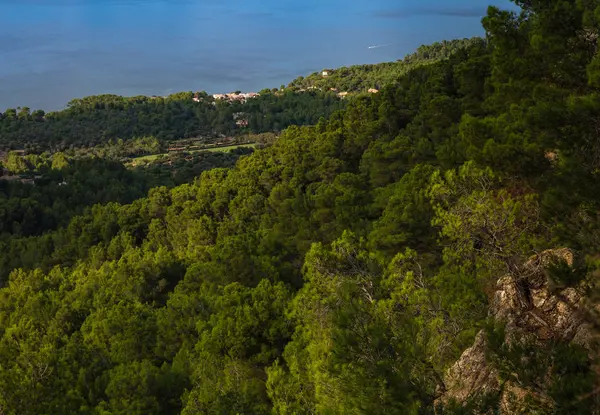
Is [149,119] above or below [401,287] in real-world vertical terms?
below

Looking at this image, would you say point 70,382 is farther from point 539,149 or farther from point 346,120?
point 346,120

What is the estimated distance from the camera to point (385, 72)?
76438 millimetres

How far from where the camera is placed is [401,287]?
8086 mm

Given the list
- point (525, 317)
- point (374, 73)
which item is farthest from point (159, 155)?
point (525, 317)

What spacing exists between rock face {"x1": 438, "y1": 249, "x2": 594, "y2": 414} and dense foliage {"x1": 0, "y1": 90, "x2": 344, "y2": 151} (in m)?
72.0

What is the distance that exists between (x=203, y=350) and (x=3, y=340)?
804 centimetres

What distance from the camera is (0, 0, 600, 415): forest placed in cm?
493

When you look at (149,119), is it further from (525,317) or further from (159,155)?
(525,317)

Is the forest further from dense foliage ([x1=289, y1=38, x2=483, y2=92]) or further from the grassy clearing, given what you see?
the grassy clearing

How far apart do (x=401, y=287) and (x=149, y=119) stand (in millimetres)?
91682

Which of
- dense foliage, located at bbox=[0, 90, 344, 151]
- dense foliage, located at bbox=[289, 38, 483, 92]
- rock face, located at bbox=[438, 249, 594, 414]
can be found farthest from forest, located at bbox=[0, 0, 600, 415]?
dense foliage, located at bbox=[0, 90, 344, 151]

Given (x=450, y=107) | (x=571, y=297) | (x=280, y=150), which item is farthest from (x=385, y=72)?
(x=571, y=297)

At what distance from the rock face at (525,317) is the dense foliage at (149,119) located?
72004 millimetres

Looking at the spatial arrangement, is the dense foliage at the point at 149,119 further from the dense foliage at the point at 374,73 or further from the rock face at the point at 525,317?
the rock face at the point at 525,317
